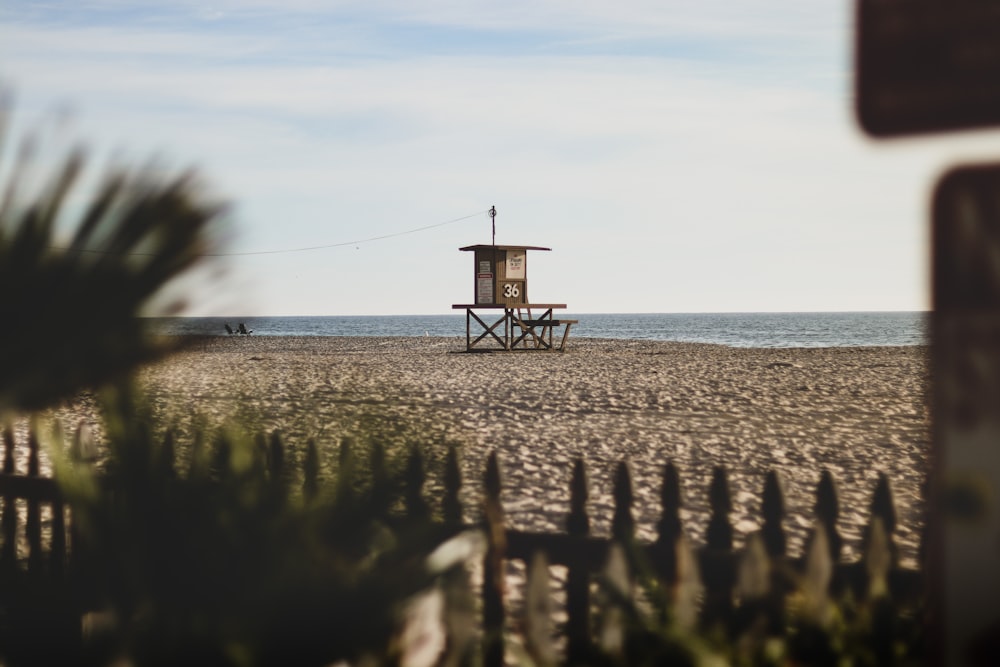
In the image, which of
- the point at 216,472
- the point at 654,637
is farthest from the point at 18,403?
the point at 654,637

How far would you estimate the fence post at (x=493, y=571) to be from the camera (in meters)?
3.00

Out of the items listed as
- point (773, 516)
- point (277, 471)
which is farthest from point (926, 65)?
point (773, 516)

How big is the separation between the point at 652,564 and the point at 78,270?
6.73 feet

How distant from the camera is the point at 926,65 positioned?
48.4 inches

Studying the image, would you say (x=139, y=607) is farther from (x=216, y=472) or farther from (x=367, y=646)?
(x=367, y=646)

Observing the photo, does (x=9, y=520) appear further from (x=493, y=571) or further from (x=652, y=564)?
(x=652, y=564)

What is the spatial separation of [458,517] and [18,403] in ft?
5.34

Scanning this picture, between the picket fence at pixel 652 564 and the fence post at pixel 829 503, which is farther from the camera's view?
the fence post at pixel 829 503

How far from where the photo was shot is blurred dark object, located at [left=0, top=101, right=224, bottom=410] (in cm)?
207

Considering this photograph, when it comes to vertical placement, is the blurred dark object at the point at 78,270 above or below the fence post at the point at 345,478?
above

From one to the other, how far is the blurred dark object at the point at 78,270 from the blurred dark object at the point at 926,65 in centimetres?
159

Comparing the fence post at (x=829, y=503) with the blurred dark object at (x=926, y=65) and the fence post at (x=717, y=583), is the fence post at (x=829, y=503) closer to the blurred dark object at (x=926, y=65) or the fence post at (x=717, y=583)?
the fence post at (x=717, y=583)

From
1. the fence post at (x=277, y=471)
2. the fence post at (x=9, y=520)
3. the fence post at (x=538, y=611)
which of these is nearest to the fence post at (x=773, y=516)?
the fence post at (x=538, y=611)

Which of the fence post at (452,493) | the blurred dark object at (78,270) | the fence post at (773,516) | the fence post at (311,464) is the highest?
the blurred dark object at (78,270)
